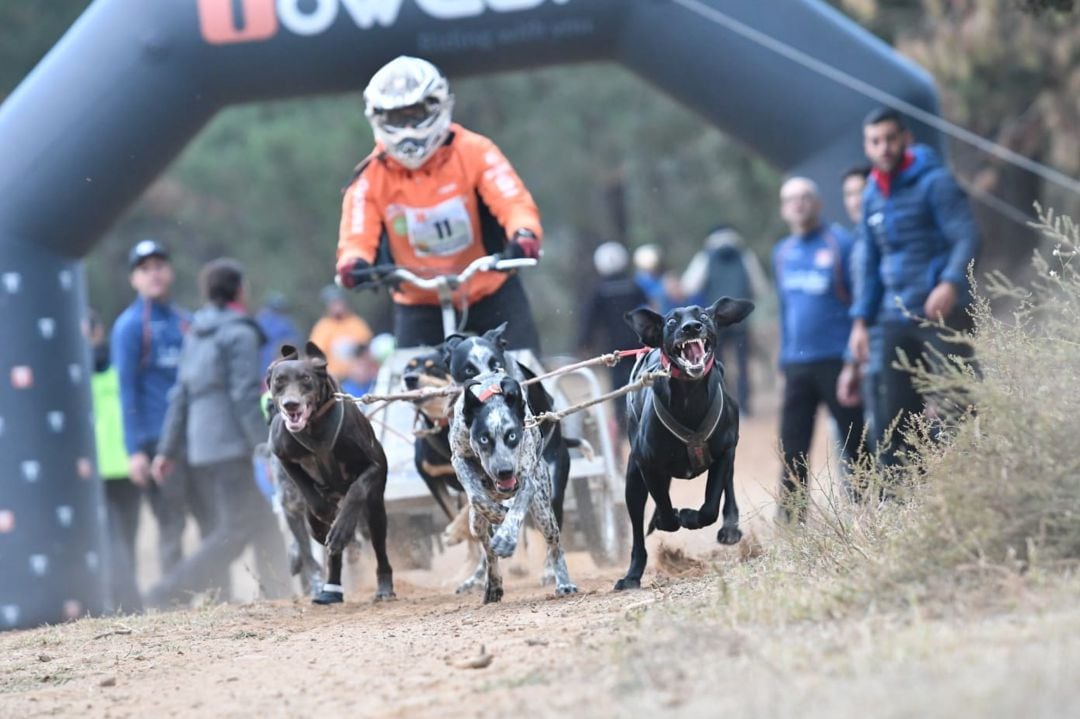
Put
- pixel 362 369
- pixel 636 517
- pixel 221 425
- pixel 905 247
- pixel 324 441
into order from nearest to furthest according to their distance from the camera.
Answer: pixel 636 517 < pixel 324 441 < pixel 905 247 < pixel 221 425 < pixel 362 369

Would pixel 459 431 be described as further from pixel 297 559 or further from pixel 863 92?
pixel 863 92

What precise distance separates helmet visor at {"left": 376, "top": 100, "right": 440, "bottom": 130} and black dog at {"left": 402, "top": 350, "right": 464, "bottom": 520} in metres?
1.17

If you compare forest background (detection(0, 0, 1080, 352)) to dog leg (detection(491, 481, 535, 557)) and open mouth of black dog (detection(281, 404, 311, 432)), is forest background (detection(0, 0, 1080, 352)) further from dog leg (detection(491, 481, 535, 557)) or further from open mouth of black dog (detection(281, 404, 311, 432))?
dog leg (detection(491, 481, 535, 557))

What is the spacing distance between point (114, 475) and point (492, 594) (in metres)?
6.10

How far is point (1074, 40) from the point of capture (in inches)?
645

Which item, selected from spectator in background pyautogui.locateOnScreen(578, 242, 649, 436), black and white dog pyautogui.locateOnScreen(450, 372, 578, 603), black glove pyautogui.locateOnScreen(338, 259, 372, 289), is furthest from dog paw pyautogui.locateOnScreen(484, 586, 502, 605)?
spectator in background pyautogui.locateOnScreen(578, 242, 649, 436)

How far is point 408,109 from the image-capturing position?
8.87 metres

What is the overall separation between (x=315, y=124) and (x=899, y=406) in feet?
58.6

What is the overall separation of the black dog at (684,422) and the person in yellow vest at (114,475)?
5.90 metres

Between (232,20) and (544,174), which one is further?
(544,174)

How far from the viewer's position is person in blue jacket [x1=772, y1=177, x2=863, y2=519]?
10578 millimetres

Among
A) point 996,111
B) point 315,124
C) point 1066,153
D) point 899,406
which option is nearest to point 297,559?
point 899,406

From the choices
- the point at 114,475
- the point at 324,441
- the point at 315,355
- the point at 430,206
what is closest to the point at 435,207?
the point at 430,206

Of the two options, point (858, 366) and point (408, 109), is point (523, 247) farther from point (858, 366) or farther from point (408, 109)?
point (858, 366)
